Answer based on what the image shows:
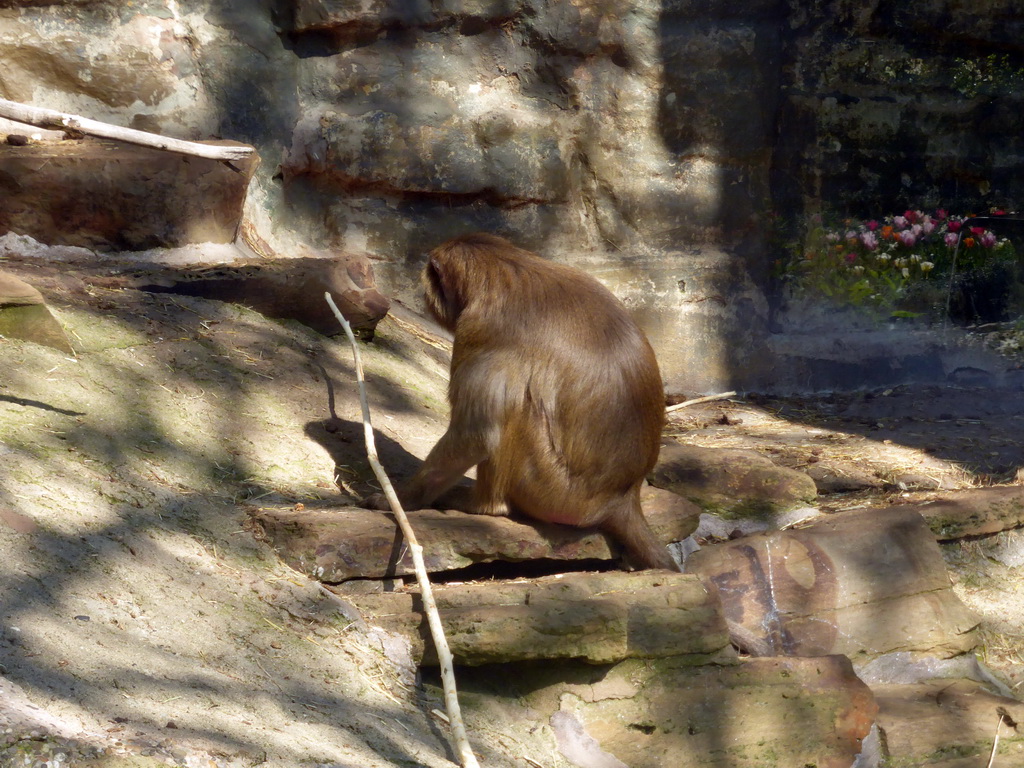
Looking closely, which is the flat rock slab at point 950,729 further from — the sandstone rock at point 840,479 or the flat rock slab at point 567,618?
the sandstone rock at point 840,479

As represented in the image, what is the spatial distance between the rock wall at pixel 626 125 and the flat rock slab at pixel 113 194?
1200 millimetres

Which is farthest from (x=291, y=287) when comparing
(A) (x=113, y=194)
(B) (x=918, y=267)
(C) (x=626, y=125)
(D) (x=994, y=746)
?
(B) (x=918, y=267)

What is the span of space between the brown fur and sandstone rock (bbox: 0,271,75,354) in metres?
1.81

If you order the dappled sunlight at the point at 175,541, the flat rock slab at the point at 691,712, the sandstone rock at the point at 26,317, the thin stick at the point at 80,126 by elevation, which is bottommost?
the flat rock slab at the point at 691,712

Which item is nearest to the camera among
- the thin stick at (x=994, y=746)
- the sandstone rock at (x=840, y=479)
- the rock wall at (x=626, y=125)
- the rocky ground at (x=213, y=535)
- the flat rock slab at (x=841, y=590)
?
the rocky ground at (x=213, y=535)

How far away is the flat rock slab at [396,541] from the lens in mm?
4246

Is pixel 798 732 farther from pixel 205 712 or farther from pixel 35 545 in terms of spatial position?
pixel 35 545

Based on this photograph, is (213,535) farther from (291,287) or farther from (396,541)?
(291,287)

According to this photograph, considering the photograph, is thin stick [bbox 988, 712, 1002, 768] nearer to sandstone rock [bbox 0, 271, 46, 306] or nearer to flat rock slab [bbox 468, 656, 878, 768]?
flat rock slab [bbox 468, 656, 878, 768]

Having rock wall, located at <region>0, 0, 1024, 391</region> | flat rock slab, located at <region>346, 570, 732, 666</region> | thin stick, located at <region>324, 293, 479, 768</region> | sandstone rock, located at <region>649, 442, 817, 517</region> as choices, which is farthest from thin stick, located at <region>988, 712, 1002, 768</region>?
rock wall, located at <region>0, 0, 1024, 391</region>

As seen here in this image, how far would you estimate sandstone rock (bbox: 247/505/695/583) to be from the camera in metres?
4.24

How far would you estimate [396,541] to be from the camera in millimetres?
4344

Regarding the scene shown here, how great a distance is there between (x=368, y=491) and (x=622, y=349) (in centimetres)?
148

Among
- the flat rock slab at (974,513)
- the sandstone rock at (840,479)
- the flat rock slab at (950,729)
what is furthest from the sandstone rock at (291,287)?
the flat rock slab at (950,729)
